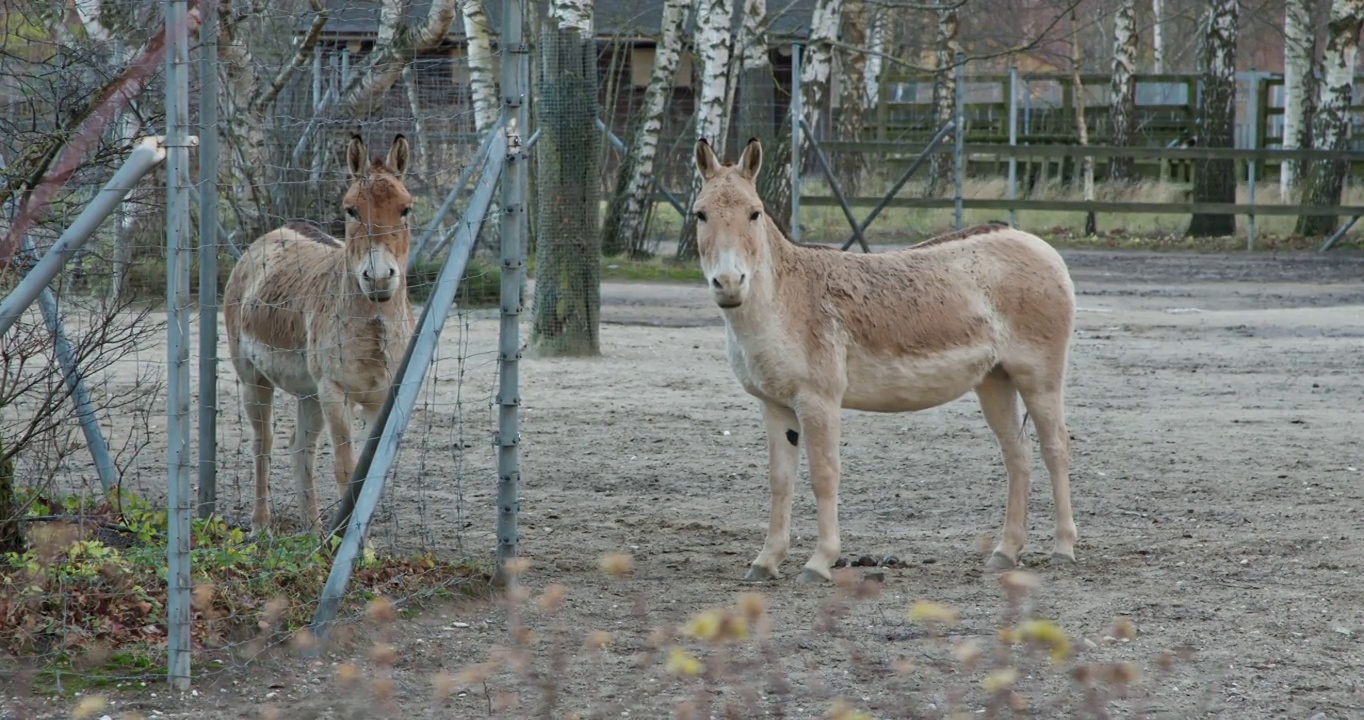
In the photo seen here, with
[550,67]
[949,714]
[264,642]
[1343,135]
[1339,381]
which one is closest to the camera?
[949,714]

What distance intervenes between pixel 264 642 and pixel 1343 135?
26.2 m

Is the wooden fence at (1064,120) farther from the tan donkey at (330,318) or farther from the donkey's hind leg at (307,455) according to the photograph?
the donkey's hind leg at (307,455)

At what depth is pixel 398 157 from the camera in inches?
265

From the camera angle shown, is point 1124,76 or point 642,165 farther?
point 1124,76

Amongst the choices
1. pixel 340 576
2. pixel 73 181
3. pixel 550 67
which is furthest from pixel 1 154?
pixel 550 67

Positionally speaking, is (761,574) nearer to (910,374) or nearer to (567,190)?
(910,374)

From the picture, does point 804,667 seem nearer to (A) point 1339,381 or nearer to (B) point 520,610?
(B) point 520,610

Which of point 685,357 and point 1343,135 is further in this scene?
point 1343,135

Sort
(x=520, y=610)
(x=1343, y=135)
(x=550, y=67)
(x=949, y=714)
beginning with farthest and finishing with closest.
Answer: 1. (x=1343, y=135)
2. (x=550, y=67)
3. (x=520, y=610)
4. (x=949, y=714)

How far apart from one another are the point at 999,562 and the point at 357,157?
11.1 ft

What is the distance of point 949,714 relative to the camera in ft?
15.8

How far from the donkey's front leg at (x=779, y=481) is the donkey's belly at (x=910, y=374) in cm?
29

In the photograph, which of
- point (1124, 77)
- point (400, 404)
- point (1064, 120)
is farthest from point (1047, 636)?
point (1064, 120)

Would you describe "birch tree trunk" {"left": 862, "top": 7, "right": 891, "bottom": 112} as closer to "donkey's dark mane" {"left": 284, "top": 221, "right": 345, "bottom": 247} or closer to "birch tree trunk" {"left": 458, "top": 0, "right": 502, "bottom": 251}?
"birch tree trunk" {"left": 458, "top": 0, "right": 502, "bottom": 251}
